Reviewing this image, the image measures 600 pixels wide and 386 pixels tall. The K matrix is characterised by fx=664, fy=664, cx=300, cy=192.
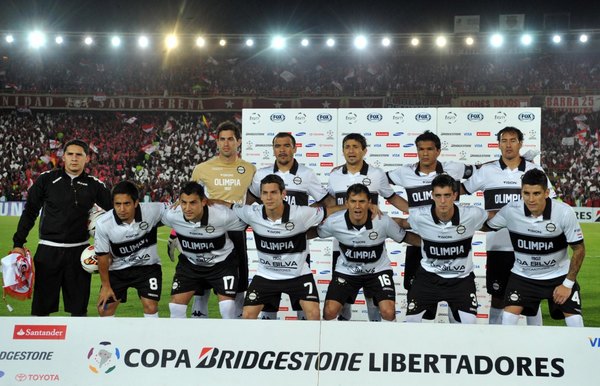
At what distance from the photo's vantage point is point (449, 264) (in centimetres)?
648

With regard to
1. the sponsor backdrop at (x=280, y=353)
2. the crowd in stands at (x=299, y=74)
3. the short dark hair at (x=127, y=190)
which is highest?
the crowd in stands at (x=299, y=74)

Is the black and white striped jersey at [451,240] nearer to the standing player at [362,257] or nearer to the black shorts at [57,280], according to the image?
the standing player at [362,257]

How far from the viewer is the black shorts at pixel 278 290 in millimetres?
6574

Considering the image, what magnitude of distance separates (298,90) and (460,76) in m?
9.20

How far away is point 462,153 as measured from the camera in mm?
9359

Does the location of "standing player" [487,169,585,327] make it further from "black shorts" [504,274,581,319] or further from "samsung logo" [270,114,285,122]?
"samsung logo" [270,114,285,122]

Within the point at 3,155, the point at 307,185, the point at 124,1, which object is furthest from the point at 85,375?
the point at 124,1

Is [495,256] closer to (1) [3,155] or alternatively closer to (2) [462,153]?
(2) [462,153]

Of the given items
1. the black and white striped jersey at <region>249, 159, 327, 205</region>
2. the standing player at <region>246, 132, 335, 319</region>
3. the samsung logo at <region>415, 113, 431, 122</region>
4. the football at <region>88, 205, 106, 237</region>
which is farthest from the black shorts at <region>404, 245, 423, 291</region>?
the football at <region>88, 205, 106, 237</region>

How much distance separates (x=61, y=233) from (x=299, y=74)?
1294 inches

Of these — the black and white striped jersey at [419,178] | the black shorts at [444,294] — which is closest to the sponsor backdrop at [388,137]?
the black and white striped jersey at [419,178]

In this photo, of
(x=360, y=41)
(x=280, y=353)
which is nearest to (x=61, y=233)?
(x=280, y=353)

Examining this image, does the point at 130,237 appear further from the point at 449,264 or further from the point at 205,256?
the point at 449,264

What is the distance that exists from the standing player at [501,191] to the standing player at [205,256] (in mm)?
2746
